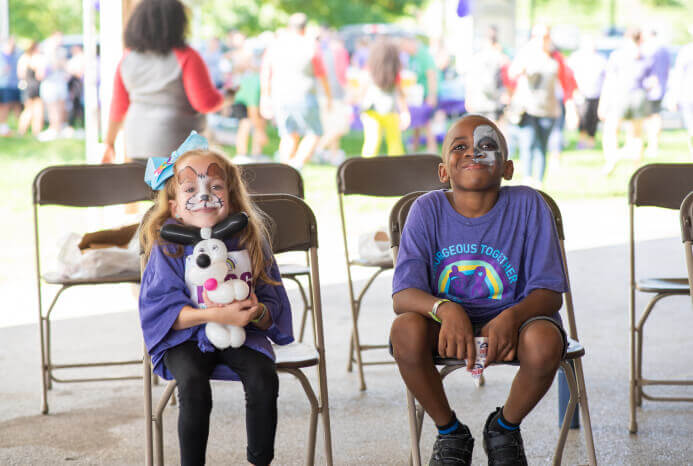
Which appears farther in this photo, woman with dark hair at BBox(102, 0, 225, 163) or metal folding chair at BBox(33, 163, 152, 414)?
woman with dark hair at BBox(102, 0, 225, 163)

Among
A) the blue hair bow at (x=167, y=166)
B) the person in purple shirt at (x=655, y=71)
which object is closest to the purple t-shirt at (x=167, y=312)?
the blue hair bow at (x=167, y=166)

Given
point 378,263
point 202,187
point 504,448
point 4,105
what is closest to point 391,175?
point 378,263

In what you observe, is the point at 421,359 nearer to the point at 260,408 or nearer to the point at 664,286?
the point at 260,408

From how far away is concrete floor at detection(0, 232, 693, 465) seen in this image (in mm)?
3621

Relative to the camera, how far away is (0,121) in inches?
701

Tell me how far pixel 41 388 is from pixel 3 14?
25.1m

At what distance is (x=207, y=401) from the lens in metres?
2.87

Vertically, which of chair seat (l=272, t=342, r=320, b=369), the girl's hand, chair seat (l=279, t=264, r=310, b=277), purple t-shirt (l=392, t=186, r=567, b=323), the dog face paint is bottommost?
chair seat (l=279, t=264, r=310, b=277)

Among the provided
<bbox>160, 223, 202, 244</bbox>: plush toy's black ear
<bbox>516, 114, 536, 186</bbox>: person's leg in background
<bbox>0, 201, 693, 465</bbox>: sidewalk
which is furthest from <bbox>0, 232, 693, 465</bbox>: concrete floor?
<bbox>516, 114, 536, 186</bbox>: person's leg in background

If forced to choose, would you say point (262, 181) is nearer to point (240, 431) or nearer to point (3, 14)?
Result: point (240, 431)

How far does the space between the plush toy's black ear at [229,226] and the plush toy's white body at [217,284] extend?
0.17ft

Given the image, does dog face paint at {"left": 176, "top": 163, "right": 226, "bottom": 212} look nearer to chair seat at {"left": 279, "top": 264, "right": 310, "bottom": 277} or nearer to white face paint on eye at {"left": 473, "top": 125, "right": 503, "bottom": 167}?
white face paint on eye at {"left": 473, "top": 125, "right": 503, "bottom": 167}

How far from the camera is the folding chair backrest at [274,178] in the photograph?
4.41 metres

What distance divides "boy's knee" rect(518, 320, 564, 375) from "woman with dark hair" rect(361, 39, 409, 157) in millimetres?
8616
